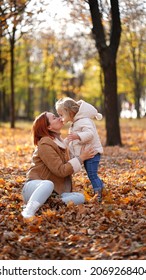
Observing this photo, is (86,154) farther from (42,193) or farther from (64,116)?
(42,193)

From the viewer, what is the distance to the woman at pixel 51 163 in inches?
246

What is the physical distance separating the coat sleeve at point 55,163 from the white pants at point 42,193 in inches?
8.9

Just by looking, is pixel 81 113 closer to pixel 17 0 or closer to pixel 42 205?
pixel 42 205

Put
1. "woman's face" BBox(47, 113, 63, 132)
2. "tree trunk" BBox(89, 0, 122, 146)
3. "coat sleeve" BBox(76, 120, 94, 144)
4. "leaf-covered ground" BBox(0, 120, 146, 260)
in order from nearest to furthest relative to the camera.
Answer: "leaf-covered ground" BBox(0, 120, 146, 260)
"woman's face" BBox(47, 113, 63, 132)
"coat sleeve" BBox(76, 120, 94, 144)
"tree trunk" BBox(89, 0, 122, 146)

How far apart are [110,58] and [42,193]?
8859mm

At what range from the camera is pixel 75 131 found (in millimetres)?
6801

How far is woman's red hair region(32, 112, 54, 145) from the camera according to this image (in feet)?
21.0

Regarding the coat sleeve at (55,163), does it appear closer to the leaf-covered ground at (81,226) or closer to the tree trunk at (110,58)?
the leaf-covered ground at (81,226)

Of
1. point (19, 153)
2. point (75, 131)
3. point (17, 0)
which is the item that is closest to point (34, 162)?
point (75, 131)

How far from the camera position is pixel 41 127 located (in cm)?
644

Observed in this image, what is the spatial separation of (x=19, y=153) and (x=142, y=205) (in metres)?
7.12

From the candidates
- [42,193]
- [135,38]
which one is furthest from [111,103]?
[135,38]

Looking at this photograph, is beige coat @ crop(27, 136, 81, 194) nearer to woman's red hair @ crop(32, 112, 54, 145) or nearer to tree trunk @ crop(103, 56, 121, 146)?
woman's red hair @ crop(32, 112, 54, 145)

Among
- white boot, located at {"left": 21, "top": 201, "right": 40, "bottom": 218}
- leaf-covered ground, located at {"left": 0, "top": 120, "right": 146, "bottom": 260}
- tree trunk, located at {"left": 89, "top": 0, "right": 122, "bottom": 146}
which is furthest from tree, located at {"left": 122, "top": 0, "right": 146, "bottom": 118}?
white boot, located at {"left": 21, "top": 201, "right": 40, "bottom": 218}
